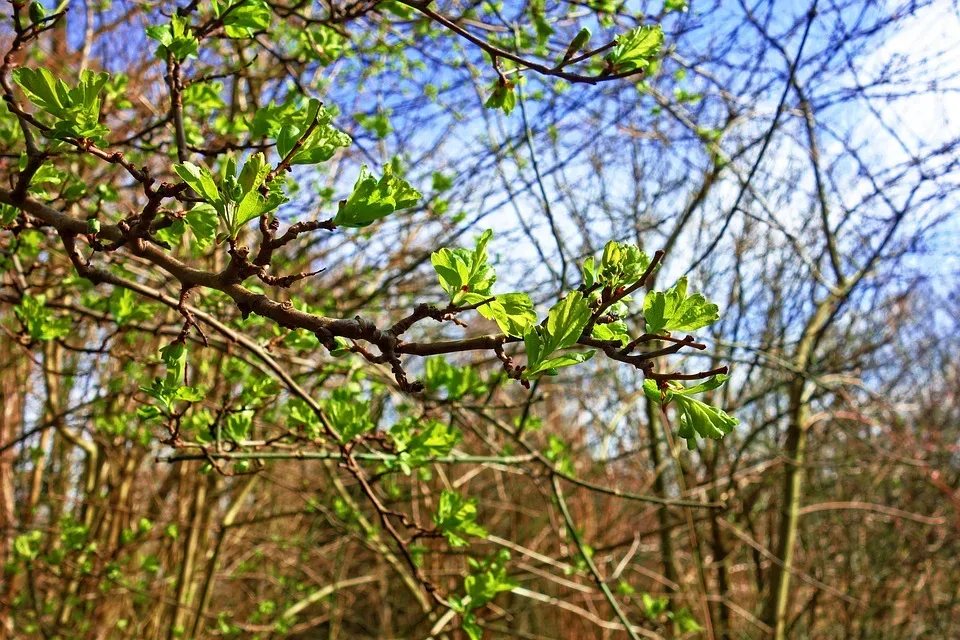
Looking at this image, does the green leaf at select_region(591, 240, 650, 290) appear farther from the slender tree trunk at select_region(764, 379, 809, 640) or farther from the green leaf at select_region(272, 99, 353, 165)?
the slender tree trunk at select_region(764, 379, 809, 640)

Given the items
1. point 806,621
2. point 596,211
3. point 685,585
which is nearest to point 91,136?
point 596,211

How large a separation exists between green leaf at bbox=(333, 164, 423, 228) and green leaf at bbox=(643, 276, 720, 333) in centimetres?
33

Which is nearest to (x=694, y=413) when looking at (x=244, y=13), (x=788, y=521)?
(x=244, y=13)

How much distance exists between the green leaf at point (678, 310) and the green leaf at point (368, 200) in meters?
0.33

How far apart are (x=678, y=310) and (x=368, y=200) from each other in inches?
16.3

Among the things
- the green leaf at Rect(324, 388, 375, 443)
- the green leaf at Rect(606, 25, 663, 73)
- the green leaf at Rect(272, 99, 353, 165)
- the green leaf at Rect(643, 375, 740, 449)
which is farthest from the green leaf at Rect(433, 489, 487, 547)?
the green leaf at Rect(606, 25, 663, 73)

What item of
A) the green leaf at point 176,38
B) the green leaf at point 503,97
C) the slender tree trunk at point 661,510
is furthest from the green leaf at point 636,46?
the slender tree trunk at point 661,510

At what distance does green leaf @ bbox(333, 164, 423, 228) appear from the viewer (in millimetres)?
860

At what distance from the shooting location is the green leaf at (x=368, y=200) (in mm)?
860

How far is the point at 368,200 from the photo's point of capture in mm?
862

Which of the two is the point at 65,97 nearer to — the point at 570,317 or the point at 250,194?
the point at 250,194

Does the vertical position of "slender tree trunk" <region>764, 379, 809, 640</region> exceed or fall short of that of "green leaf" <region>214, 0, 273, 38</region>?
it falls short

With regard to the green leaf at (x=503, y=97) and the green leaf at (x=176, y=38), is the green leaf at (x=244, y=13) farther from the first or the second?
the green leaf at (x=503, y=97)

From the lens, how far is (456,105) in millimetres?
4125
